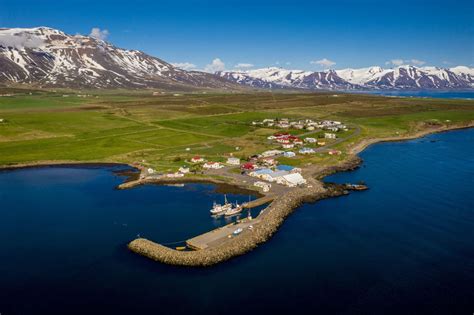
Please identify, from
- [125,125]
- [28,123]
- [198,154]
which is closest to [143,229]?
[198,154]

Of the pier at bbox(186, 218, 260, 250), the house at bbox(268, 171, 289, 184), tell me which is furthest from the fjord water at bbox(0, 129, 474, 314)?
the house at bbox(268, 171, 289, 184)

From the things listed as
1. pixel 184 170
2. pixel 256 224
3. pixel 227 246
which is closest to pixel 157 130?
pixel 184 170

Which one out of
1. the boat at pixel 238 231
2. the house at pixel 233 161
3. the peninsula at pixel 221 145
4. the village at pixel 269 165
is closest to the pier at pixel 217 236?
the peninsula at pixel 221 145

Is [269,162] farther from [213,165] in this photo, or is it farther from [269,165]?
[213,165]

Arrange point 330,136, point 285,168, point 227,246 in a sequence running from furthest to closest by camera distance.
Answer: point 330,136 < point 285,168 < point 227,246

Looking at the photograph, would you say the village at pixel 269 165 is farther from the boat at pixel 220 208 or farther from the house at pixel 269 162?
the boat at pixel 220 208

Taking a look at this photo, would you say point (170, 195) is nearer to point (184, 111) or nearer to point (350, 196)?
point (350, 196)
